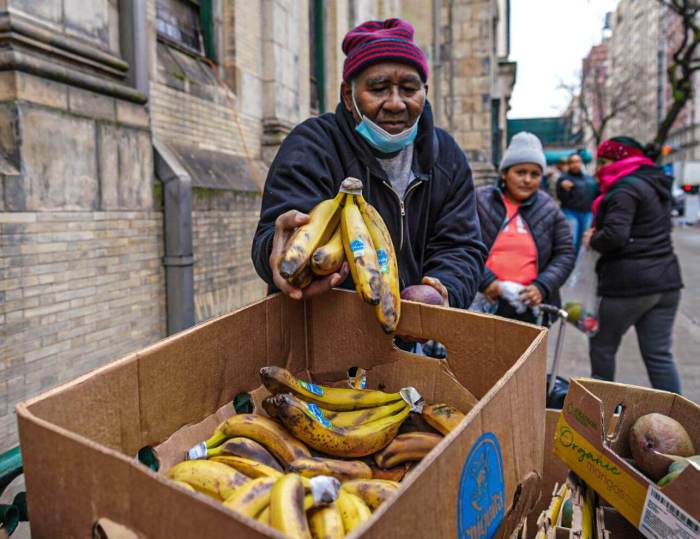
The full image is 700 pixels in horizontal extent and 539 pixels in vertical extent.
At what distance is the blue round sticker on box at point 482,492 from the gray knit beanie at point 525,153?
3385 mm

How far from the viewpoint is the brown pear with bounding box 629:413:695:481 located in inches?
67.3

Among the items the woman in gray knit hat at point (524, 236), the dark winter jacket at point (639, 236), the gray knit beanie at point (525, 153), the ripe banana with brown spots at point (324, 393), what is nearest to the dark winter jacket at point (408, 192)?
the ripe banana with brown spots at point (324, 393)

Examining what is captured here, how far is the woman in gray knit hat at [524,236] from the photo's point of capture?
14.0ft

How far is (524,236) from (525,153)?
591mm

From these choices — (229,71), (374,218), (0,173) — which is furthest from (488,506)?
(229,71)

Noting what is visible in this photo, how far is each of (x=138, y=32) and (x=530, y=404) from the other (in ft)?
18.8

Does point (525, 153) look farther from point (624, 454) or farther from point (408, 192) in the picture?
point (624, 454)

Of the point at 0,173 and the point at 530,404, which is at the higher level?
the point at 0,173

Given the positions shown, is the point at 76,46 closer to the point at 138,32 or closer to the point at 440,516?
the point at 138,32

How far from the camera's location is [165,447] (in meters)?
1.47

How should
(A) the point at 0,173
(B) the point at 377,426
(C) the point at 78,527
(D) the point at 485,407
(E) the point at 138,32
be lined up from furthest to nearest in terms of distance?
(E) the point at 138,32 < (A) the point at 0,173 < (B) the point at 377,426 < (D) the point at 485,407 < (C) the point at 78,527

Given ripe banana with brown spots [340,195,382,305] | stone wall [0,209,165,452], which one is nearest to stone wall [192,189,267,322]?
stone wall [0,209,165,452]

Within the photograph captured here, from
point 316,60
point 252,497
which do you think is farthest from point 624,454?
point 316,60

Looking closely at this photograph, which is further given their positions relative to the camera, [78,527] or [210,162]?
[210,162]
